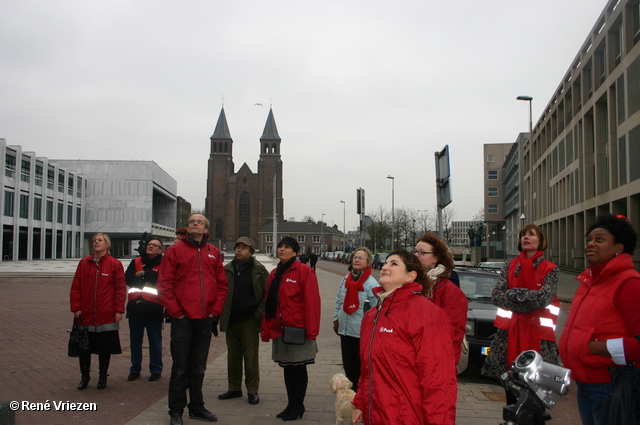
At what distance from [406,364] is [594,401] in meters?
1.34

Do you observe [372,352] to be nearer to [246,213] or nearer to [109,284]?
[109,284]

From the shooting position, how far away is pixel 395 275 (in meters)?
2.93

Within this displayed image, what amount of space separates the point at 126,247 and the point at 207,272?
88637mm

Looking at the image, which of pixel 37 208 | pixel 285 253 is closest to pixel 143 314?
pixel 285 253

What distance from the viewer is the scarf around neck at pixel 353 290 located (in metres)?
5.70

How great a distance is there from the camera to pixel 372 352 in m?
2.76

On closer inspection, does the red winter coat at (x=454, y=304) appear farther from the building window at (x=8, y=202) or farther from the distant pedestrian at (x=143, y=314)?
the building window at (x=8, y=202)

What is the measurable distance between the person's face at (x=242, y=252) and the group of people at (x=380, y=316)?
0.02 metres

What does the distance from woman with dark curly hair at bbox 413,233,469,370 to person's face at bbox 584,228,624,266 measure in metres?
0.93

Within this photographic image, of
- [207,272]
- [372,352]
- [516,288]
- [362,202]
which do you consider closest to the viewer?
[372,352]

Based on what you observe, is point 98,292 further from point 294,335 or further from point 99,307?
point 294,335

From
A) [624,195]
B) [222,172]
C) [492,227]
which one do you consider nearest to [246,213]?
[222,172]

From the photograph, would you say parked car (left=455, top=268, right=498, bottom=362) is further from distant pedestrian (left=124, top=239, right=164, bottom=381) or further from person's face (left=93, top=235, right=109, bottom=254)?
person's face (left=93, top=235, right=109, bottom=254)

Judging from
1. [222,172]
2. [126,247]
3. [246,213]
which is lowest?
[126,247]
